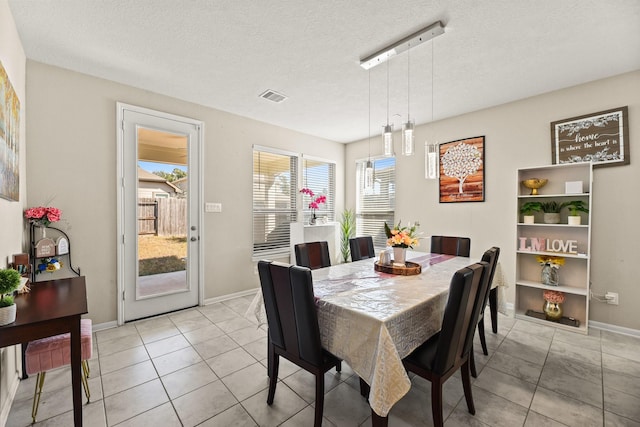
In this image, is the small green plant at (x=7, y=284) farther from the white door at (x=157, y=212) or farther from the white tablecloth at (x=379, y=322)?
the white door at (x=157, y=212)

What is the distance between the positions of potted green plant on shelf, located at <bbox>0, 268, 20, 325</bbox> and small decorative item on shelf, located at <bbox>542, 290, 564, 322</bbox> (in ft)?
14.5

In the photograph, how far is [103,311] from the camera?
9.69ft

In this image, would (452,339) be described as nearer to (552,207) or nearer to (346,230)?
(552,207)

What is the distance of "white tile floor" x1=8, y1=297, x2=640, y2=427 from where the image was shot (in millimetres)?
1708

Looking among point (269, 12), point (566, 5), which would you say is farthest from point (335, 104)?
point (566, 5)

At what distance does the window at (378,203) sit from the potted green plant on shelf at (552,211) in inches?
81.7

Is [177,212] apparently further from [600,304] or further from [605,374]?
[600,304]

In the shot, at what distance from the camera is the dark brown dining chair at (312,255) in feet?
8.86

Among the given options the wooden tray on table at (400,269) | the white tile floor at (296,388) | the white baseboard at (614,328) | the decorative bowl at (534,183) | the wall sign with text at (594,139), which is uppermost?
the wall sign with text at (594,139)

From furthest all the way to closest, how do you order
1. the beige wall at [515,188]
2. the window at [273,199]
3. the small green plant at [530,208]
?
1. the window at [273,199]
2. the small green plant at [530,208]
3. the beige wall at [515,188]

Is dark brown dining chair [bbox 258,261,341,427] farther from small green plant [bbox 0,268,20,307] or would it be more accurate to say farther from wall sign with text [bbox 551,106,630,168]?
wall sign with text [bbox 551,106,630,168]

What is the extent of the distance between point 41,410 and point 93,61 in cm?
284

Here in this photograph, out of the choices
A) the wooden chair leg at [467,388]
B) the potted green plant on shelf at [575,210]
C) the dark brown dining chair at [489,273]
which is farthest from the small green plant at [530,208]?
the wooden chair leg at [467,388]

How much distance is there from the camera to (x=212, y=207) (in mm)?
3734
